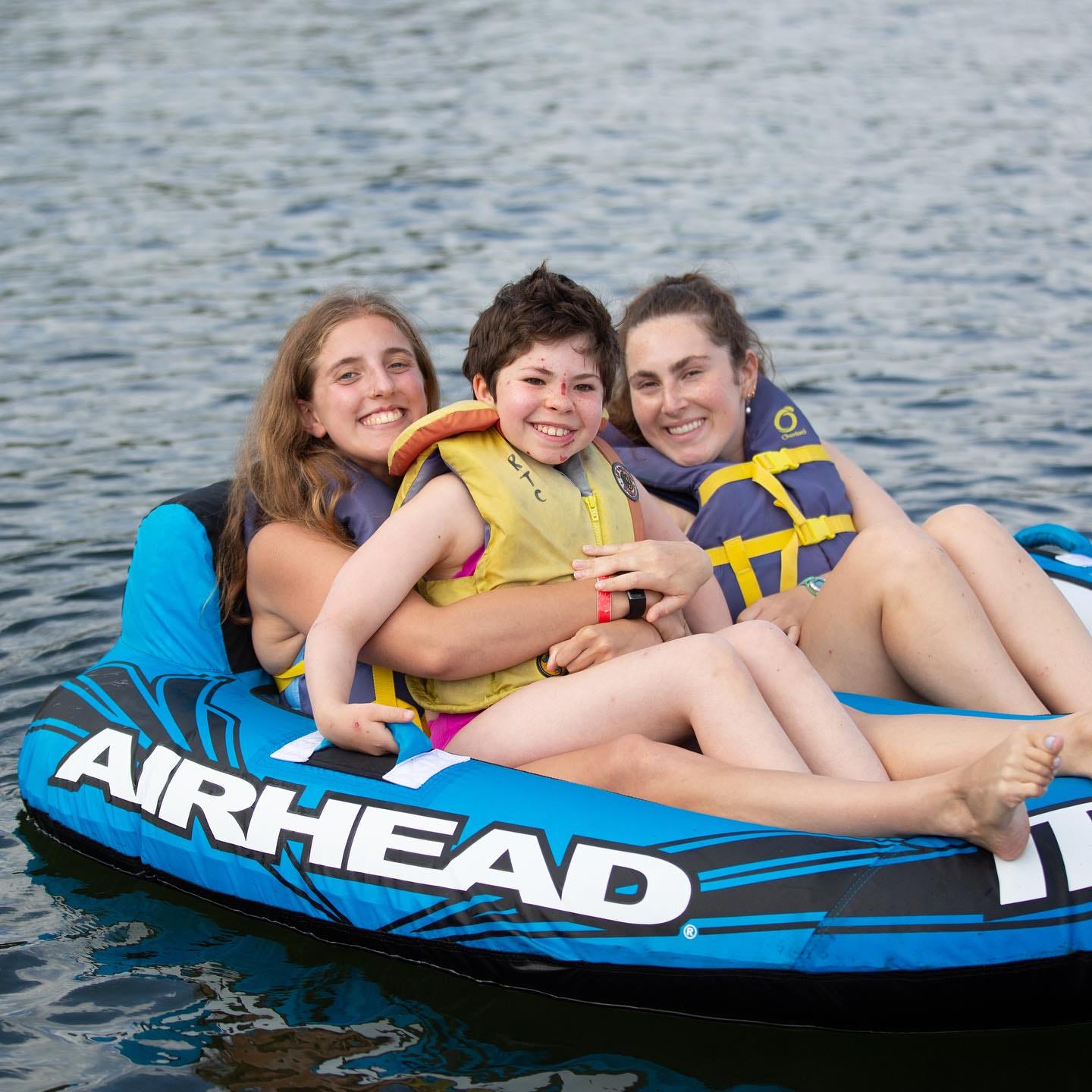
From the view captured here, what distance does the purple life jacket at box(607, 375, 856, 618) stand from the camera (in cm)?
439

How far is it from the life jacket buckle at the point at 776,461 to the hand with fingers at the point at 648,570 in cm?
90

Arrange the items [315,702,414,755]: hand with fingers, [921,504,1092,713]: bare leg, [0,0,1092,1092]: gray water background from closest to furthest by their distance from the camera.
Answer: [0,0,1092,1092]: gray water background
[315,702,414,755]: hand with fingers
[921,504,1092,713]: bare leg

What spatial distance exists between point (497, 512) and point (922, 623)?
3.25 ft

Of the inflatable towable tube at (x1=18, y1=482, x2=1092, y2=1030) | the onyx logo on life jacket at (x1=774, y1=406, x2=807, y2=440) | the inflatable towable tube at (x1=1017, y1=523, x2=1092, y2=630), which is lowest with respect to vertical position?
the inflatable towable tube at (x1=18, y1=482, x2=1092, y2=1030)

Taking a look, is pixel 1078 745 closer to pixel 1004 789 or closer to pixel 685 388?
pixel 1004 789

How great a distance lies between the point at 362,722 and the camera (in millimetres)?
3324

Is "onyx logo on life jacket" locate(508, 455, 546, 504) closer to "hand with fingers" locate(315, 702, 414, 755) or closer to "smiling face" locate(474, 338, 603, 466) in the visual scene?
"smiling face" locate(474, 338, 603, 466)

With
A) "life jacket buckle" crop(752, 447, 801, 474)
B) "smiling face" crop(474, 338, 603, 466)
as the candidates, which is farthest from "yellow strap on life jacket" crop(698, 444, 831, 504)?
"smiling face" crop(474, 338, 603, 466)

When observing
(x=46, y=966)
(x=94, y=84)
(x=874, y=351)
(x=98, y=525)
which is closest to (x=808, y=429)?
(x=46, y=966)

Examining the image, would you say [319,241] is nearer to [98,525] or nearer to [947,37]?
[98,525]

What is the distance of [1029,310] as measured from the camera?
9070 mm

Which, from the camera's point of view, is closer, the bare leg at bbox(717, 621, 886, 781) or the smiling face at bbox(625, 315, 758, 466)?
the bare leg at bbox(717, 621, 886, 781)

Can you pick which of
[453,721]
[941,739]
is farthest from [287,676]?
[941,739]

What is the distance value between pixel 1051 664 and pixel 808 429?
1.21 m
